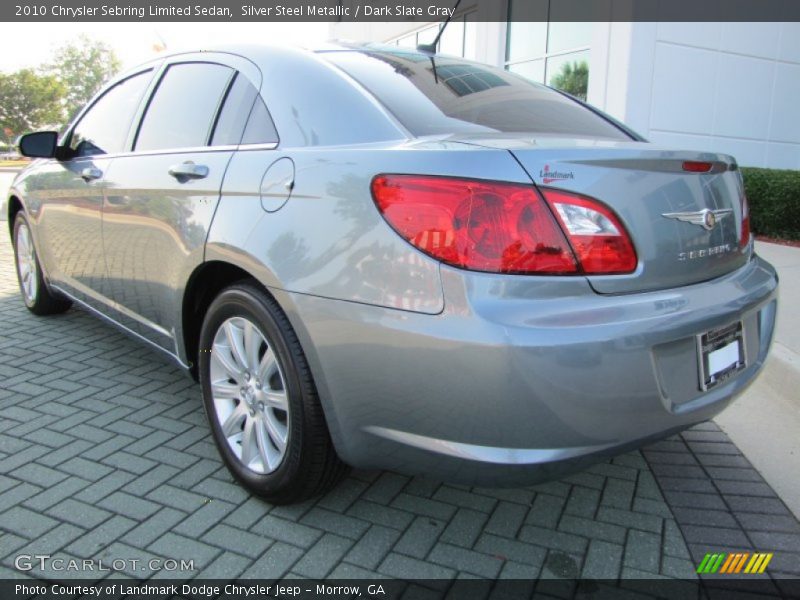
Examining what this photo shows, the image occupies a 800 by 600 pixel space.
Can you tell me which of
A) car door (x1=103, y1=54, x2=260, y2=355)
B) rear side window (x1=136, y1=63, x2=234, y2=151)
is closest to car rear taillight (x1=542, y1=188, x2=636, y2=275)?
car door (x1=103, y1=54, x2=260, y2=355)

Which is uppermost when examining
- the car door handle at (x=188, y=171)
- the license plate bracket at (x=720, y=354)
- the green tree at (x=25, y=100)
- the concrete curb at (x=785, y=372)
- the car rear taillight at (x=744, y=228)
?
the green tree at (x=25, y=100)

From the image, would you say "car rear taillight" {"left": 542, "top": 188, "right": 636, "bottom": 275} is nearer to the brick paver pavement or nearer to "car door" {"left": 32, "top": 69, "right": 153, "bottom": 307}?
the brick paver pavement

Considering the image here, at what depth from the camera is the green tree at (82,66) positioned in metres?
79.2

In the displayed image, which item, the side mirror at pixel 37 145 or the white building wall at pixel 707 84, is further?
the white building wall at pixel 707 84

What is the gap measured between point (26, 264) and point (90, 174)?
1.88 m

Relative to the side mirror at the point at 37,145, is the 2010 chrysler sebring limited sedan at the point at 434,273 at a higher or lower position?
Result: lower

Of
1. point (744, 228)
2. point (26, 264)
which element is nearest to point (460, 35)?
point (26, 264)

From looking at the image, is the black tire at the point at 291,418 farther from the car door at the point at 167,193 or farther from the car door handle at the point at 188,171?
the car door handle at the point at 188,171

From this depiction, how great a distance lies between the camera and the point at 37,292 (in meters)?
4.55

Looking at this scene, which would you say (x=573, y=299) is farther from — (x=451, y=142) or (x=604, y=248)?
(x=451, y=142)

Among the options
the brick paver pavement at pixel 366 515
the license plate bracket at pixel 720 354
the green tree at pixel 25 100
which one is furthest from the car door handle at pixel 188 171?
the green tree at pixel 25 100

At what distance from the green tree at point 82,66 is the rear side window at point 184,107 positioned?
87.6 m

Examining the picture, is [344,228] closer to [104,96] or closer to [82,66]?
[104,96]

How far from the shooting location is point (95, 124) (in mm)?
3680
